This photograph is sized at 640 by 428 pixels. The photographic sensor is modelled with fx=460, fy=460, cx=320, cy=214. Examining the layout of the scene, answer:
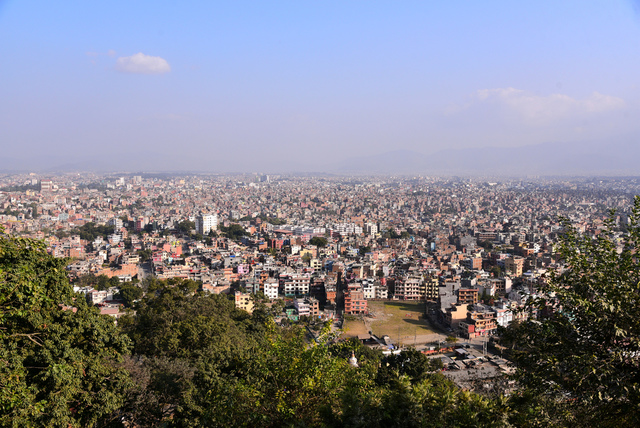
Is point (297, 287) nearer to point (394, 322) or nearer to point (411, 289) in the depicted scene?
point (411, 289)

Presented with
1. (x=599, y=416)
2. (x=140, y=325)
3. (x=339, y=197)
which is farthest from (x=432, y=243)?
(x=339, y=197)

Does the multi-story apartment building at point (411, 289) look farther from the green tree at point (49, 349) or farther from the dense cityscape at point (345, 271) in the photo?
the green tree at point (49, 349)

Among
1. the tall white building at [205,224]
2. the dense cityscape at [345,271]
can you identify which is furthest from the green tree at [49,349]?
the tall white building at [205,224]

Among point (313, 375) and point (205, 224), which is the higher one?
point (313, 375)

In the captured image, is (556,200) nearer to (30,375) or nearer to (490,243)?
(490,243)

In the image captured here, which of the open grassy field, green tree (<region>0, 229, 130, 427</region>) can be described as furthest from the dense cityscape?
green tree (<region>0, 229, 130, 427</region>)

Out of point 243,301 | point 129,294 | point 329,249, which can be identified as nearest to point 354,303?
point 243,301
